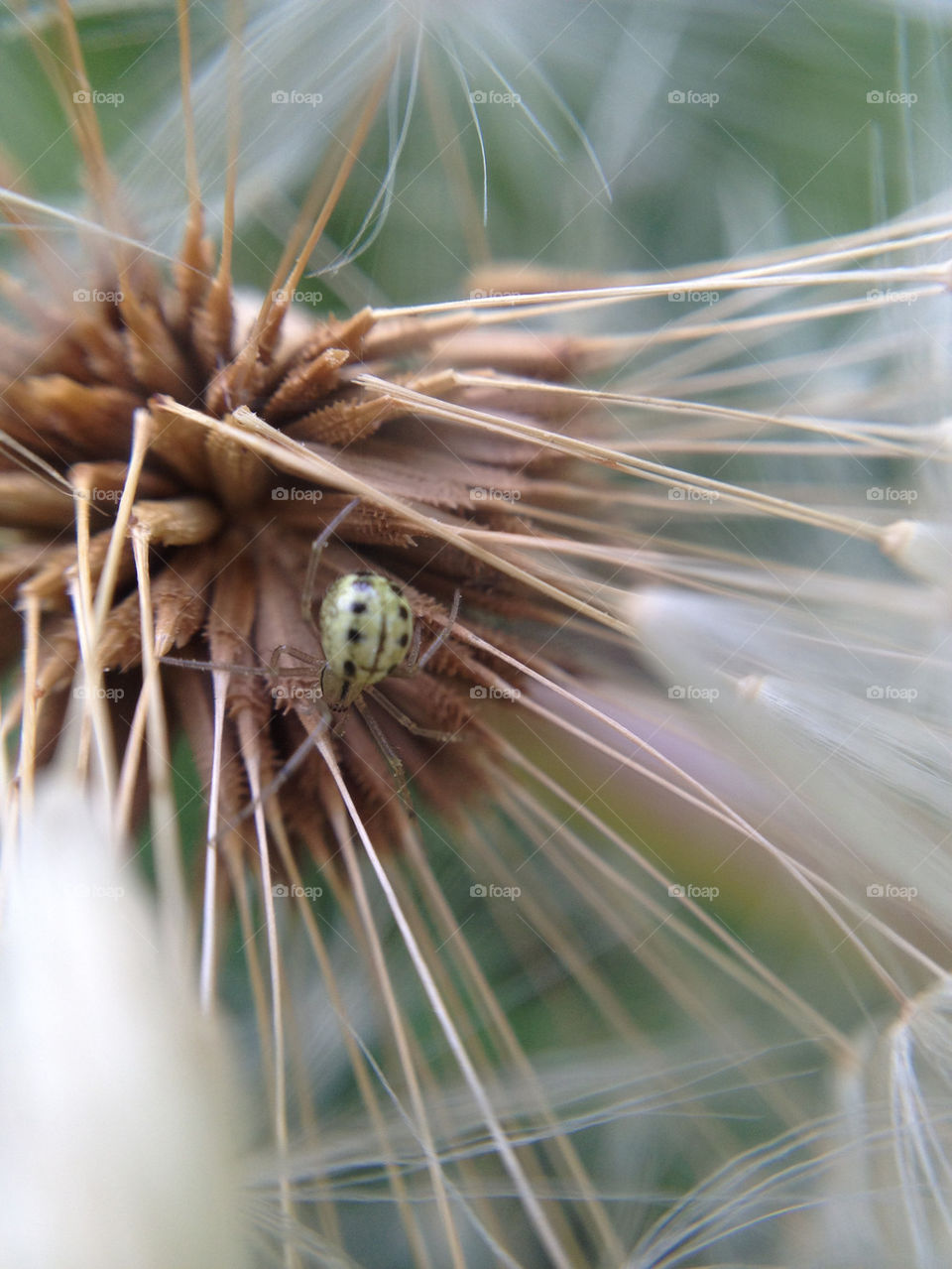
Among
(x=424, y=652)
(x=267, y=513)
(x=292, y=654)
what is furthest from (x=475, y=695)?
(x=267, y=513)

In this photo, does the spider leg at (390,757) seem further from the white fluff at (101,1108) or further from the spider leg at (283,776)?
the white fluff at (101,1108)

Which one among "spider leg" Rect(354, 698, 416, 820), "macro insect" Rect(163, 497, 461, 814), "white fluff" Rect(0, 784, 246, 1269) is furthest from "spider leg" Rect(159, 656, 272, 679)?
"white fluff" Rect(0, 784, 246, 1269)

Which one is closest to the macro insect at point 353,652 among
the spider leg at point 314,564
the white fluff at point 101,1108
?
the spider leg at point 314,564

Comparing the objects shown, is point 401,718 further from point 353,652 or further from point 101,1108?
point 101,1108

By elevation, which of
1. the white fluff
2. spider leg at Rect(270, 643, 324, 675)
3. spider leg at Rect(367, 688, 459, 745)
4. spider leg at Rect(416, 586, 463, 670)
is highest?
spider leg at Rect(416, 586, 463, 670)

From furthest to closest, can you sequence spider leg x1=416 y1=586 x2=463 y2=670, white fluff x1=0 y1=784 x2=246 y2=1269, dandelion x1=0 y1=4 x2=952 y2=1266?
spider leg x1=416 y1=586 x2=463 y2=670 < dandelion x1=0 y1=4 x2=952 y2=1266 < white fluff x1=0 y1=784 x2=246 y2=1269

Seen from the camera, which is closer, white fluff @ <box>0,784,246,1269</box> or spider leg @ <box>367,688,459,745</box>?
white fluff @ <box>0,784,246,1269</box>

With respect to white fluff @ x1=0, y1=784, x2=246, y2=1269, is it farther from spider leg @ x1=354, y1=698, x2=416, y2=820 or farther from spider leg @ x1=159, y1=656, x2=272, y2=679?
spider leg @ x1=354, y1=698, x2=416, y2=820

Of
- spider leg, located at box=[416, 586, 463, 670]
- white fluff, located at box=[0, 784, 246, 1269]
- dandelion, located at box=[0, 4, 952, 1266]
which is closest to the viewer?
white fluff, located at box=[0, 784, 246, 1269]

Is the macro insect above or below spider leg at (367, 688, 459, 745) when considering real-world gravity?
above
